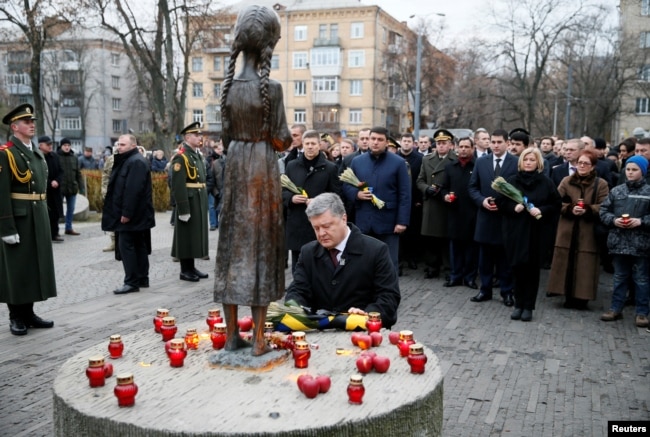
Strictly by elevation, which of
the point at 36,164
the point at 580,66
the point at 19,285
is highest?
the point at 580,66

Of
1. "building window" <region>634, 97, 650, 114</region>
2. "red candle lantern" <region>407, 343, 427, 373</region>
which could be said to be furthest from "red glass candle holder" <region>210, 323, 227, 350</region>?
"building window" <region>634, 97, 650, 114</region>

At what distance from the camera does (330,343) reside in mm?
A: 4285

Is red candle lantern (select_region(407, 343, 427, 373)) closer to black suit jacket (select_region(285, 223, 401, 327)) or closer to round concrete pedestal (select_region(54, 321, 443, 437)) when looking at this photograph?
round concrete pedestal (select_region(54, 321, 443, 437))

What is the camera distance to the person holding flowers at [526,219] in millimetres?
8102

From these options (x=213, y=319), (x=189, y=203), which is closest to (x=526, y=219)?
(x=213, y=319)

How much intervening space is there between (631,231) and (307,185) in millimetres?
4151

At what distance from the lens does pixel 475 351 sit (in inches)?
272

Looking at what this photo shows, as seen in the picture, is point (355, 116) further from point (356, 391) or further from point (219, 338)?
point (356, 391)

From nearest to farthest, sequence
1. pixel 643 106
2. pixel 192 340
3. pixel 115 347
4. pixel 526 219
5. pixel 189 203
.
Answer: pixel 115 347
pixel 192 340
pixel 526 219
pixel 189 203
pixel 643 106

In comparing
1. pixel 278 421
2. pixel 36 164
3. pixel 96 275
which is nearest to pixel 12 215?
pixel 36 164

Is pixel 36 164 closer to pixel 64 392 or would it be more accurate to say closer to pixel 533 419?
pixel 64 392

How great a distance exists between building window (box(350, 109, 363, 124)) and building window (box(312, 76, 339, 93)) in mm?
2582

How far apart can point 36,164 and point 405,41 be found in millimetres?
51739

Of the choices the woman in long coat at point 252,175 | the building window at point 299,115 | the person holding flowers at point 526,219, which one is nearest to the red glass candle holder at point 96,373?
the woman in long coat at point 252,175
